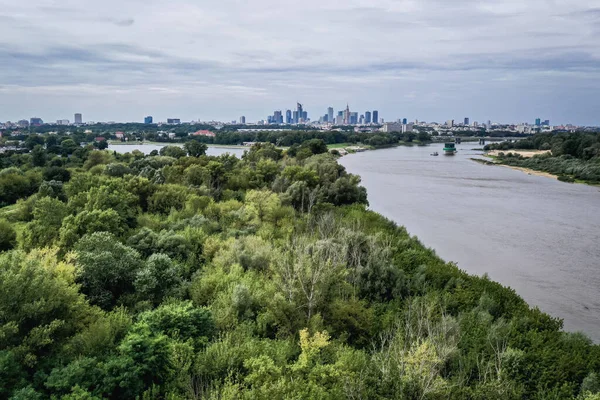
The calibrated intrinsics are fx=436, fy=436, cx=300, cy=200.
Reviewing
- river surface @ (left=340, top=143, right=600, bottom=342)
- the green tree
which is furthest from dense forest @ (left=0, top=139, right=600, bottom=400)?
river surface @ (left=340, top=143, right=600, bottom=342)

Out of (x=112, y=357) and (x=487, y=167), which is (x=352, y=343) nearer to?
(x=112, y=357)

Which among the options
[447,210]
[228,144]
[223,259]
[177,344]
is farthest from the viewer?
[228,144]

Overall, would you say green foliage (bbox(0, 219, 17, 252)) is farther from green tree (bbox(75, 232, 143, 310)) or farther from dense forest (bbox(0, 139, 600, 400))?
green tree (bbox(75, 232, 143, 310))

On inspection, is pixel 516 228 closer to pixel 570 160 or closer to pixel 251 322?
pixel 251 322

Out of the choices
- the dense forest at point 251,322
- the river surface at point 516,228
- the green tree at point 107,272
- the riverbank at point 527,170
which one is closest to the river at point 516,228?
the river surface at point 516,228

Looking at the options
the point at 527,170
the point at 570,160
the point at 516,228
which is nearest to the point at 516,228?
the point at 516,228

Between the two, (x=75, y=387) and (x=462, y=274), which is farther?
(x=462, y=274)

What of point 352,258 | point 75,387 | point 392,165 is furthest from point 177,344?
point 392,165
